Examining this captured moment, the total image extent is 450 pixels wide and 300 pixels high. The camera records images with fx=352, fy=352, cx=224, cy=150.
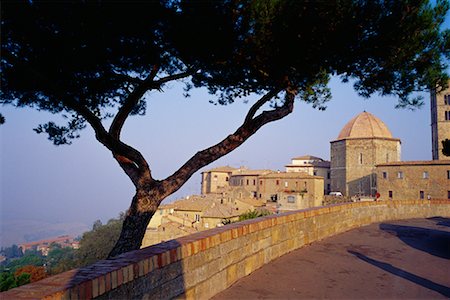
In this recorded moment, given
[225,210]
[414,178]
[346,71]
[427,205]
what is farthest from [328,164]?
[346,71]

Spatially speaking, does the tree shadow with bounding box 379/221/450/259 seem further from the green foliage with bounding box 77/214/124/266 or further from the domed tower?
the domed tower

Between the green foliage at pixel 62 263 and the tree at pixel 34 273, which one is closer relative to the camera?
the tree at pixel 34 273

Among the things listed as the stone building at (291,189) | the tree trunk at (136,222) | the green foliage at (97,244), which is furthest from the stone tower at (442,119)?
the tree trunk at (136,222)

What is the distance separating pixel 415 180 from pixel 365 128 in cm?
1328

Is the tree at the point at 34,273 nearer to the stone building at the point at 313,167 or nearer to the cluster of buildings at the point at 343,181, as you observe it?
the cluster of buildings at the point at 343,181

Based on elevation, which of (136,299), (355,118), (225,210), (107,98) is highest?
(355,118)

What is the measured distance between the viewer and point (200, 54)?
6.39 meters

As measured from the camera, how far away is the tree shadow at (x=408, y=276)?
4.71 meters

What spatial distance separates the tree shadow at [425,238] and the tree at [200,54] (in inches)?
128

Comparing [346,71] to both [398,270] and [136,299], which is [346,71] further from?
[136,299]

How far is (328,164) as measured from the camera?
6531 cm

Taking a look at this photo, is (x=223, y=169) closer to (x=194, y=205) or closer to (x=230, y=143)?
(x=194, y=205)

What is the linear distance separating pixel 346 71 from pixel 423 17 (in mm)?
1632

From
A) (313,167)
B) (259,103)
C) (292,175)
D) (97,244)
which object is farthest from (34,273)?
(313,167)
